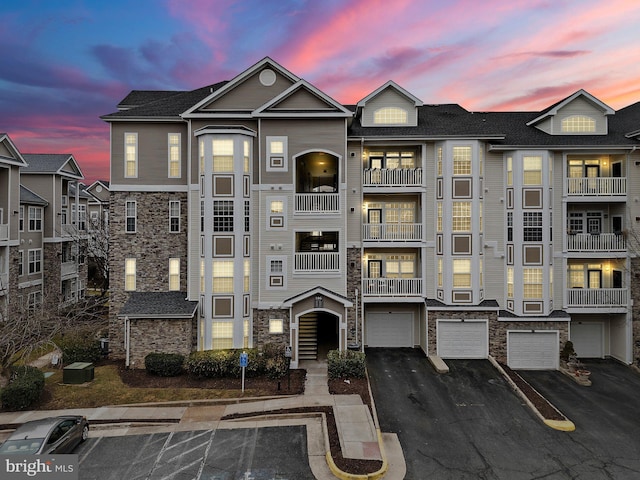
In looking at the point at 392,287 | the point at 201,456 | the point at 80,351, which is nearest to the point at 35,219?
the point at 80,351

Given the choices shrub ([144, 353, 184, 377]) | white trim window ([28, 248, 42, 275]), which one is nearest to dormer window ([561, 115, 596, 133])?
shrub ([144, 353, 184, 377])

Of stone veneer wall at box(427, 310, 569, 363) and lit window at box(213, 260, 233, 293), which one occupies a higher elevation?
lit window at box(213, 260, 233, 293)

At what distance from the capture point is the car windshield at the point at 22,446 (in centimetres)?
1010

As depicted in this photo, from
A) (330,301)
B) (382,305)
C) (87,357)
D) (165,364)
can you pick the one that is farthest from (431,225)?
(87,357)

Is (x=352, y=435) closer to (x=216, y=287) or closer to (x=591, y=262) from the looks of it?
(x=216, y=287)

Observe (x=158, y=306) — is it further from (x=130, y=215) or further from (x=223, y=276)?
(x=130, y=215)

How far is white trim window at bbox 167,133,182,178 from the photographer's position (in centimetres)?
2056

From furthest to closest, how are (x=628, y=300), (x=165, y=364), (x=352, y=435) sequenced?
(x=628, y=300)
(x=165, y=364)
(x=352, y=435)

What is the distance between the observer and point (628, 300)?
20.5 m

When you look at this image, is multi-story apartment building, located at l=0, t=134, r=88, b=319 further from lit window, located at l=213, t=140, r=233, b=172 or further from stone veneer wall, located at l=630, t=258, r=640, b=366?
stone veneer wall, located at l=630, t=258, r=640, b=366

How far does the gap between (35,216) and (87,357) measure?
16179mm

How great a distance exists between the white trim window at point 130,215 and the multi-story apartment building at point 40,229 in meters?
7.49

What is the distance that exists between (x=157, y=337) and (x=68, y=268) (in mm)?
20185

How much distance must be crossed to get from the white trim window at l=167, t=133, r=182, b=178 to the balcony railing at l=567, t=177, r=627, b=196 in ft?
71.4
